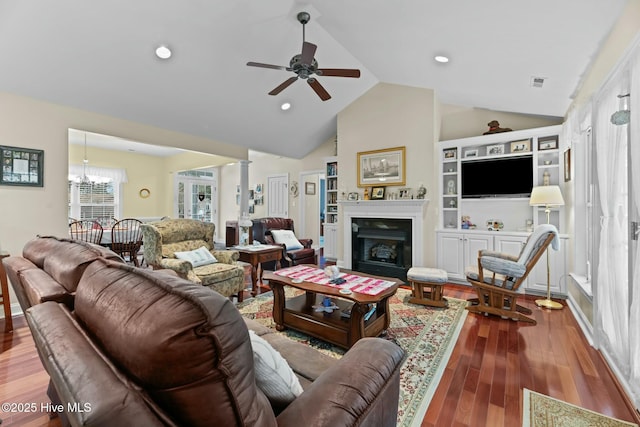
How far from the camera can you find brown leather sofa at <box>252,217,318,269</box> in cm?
488

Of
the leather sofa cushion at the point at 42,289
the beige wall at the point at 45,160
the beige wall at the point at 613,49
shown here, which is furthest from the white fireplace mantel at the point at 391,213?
the leather sofa cushion at the point at 42,289

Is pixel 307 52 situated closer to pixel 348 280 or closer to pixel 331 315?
pixel 348 280

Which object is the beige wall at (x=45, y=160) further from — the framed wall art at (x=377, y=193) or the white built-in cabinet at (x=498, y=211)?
the white built-in cabinet at (x=498, y=211)

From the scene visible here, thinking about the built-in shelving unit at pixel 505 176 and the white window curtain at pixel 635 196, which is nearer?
the white window curtain at pixel 635 196

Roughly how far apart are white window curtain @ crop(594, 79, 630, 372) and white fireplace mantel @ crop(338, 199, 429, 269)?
2.36 m

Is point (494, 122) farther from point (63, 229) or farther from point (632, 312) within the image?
point (63, 229)

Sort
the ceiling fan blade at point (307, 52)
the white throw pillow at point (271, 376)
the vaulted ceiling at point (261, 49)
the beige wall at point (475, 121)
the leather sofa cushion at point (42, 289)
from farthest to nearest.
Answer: the beige wall at point (475, 121) → the ceiling fan blade at point (307, 52) → the vaulted ceiling at point (261, 49) → the leather sofa cushion at point (42, 289) → the white throw pillow at point (271, 376)

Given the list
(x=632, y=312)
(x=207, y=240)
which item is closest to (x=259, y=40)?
(x=207, y=240)

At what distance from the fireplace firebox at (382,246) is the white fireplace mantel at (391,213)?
0.08m

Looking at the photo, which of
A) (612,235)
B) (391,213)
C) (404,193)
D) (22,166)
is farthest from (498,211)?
(22,166)

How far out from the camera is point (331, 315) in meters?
2.66

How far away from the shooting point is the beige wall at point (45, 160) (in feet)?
10.2

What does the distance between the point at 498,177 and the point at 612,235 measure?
2.34m

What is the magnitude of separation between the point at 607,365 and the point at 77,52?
5365 millimetres
